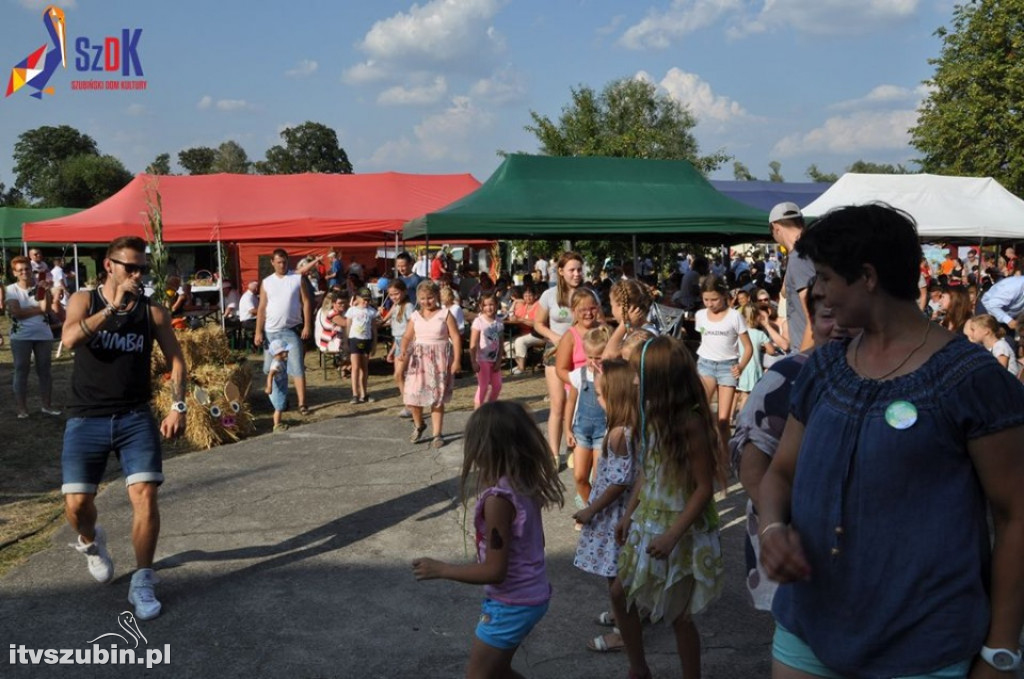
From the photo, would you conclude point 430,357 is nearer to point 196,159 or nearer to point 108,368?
point 108,368

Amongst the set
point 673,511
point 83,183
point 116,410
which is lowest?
point 673,511

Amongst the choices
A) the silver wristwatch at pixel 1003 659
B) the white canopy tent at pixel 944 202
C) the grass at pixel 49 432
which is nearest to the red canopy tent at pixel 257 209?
the grass at pixel 49 432

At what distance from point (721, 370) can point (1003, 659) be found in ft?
18.1

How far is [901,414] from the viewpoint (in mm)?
1686

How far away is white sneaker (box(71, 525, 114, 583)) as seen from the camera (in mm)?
4492

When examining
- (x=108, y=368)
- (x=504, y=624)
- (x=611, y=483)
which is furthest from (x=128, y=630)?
(x=611, y=483)

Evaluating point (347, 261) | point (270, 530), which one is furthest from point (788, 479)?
point (347, 261)

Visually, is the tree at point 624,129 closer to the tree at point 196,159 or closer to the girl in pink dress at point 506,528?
the girl in pink dress at point 506,528

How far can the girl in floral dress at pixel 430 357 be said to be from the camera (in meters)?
7.75

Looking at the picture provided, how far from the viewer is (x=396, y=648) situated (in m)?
3.85

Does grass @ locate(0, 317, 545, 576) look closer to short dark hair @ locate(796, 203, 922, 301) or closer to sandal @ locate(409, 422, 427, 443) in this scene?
sandal @ locate(409, 422, 427, 443)

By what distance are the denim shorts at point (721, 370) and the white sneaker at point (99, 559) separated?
4618 millimetres
